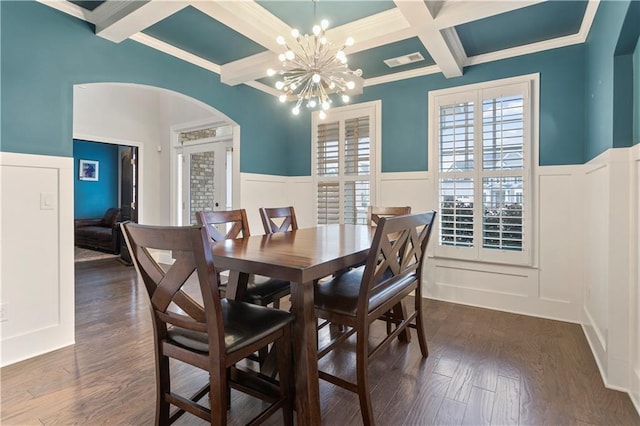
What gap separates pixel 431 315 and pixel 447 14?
2.53 m

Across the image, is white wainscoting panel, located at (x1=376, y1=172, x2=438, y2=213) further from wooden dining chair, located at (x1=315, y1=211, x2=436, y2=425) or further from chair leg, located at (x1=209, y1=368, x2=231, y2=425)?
chair leg, located at (x1=209, y1=368, x2=231, y2=425)

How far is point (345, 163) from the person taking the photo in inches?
166

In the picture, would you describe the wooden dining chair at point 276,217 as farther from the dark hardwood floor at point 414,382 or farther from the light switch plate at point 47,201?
the light switch plate at point 47,201

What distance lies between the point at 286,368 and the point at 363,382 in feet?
1.26

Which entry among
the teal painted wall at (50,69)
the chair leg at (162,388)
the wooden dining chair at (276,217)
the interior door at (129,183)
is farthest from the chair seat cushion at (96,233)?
the chair leg at (162,388)

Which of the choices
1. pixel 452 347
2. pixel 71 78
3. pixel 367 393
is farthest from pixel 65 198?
pixel 452 347

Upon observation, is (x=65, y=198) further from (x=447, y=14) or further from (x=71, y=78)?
(x=447, y=14)

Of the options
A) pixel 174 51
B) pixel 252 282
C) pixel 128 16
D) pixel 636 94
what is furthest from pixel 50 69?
pixel 636 94

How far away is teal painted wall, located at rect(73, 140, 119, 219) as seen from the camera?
299 inches

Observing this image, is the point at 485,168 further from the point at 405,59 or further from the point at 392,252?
the point at 392,252

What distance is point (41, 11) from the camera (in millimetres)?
2342

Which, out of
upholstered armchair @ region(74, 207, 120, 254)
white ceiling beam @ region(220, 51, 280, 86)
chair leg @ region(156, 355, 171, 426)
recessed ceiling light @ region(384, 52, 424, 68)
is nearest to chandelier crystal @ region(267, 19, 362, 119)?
white ceiling beam @ region(220, 51, 280, 86)

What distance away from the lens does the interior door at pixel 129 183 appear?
18.3ft

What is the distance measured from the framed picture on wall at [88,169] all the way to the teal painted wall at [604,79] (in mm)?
9165
